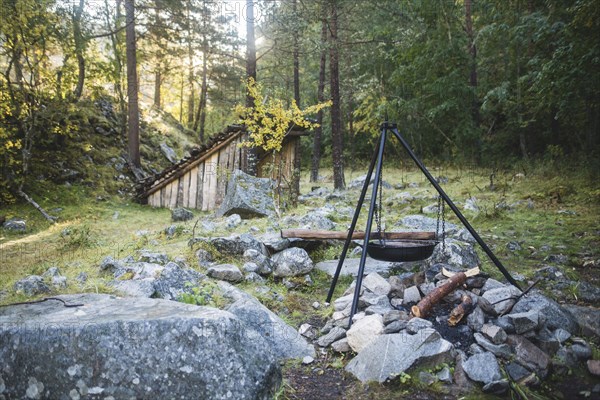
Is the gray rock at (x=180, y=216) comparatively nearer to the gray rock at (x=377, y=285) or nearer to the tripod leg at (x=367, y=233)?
the gray rock at (x=377, y=285)

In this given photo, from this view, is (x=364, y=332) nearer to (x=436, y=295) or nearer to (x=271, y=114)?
(x=436, y=295)

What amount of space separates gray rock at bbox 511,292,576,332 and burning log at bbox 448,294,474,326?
0.40 metres

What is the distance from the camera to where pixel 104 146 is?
43.6ft

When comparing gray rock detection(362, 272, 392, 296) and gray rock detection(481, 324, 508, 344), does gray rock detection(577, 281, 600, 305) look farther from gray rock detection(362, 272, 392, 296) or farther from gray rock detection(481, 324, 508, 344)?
gray rock detection(362, 272, 392, 296)

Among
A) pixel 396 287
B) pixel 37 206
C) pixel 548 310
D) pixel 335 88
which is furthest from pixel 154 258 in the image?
pixel 335 88

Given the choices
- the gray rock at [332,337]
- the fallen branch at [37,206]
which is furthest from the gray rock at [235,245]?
the fallen branch at [37,206]

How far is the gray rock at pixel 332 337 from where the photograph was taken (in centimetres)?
374

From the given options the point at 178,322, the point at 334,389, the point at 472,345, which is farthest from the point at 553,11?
the point at 178,322

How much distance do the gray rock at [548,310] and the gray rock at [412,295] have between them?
955 millimetres

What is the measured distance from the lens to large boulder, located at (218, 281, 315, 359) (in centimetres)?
360

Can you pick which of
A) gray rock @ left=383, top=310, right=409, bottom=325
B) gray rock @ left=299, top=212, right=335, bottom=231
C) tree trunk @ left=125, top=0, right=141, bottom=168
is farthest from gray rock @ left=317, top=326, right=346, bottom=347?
tree trunk @ left=125, top=0, right=141, bottom=168

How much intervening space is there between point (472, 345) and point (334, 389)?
1295 mm

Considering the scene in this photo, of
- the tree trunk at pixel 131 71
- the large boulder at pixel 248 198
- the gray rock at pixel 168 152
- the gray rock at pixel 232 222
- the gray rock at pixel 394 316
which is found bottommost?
the gray rock at pixel 394 316

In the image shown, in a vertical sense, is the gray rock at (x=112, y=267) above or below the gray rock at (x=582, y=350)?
above
